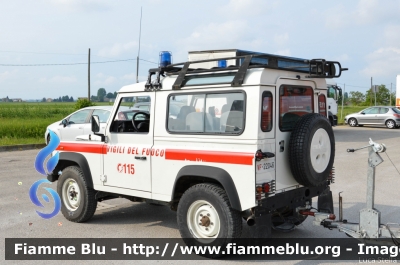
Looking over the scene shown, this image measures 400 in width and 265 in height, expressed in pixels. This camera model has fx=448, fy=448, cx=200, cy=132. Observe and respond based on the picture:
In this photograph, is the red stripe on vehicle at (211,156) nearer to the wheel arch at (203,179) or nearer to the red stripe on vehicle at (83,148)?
the wheel arch at (203,179)

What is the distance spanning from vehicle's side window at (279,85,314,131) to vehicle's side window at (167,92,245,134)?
1.68 ft

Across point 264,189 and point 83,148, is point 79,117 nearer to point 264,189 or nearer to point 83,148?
point 83,148

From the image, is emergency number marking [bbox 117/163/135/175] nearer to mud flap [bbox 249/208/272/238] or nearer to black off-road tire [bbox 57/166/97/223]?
black off-road tire [bbox 57/166/97/223]

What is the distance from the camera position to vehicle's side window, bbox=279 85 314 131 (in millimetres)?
5133

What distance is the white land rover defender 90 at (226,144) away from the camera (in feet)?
15.9

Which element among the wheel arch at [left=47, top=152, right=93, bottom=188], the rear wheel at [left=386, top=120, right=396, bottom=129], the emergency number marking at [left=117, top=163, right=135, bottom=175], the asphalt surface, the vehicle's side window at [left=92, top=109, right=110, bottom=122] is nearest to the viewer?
the emergency number marking at [left=117, top=163, right=135, bottom=175]

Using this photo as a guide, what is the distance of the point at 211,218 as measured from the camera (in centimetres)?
514

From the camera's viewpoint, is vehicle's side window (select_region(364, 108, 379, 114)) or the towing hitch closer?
the towing hitch

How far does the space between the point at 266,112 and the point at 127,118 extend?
7.37ft

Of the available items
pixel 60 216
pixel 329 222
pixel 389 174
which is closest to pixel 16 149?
pixel 60 216

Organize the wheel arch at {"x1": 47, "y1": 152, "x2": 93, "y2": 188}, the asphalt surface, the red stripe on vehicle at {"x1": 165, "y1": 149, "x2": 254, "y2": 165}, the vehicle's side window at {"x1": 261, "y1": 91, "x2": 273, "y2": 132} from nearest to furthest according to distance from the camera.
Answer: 1. the red stripe on vehicle at {"x1": 165, "y1": 149, "x2": 254, "y2": 165}
2. the vehicle's side window at {"x1": 261, "y1": 91, "x2": 273, "y2": 132}
3. the asphalt surface
4. the wheel arch at {"x1": 47, "y1": 152, "x2": 93, "y2": 188}

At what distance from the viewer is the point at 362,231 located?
15.7ft

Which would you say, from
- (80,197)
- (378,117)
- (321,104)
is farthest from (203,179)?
(378,117)

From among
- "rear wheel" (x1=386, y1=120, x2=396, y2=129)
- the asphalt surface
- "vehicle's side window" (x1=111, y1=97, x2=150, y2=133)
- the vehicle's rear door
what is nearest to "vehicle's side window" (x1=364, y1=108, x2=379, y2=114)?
"rear wheel" (x1=386, y1=120, x2=396, y2=129)
